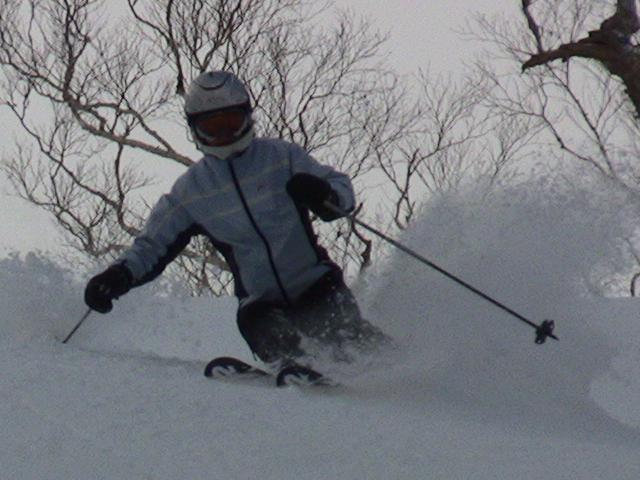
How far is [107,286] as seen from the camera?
3.95 m

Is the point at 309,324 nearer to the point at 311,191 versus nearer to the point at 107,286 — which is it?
the point at 311,191

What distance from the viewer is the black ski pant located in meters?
→ 3.87

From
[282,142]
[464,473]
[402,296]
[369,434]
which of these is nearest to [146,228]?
[282,142]

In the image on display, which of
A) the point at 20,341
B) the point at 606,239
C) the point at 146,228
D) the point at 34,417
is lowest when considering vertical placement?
the point at 34,417

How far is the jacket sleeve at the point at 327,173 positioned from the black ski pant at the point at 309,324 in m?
0.34

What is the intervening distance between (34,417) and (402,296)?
6.16 ft

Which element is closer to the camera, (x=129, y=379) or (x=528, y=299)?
(x=129, y=379)

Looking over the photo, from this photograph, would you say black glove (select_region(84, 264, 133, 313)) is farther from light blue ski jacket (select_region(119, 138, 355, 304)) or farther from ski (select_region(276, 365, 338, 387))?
ski (select_region(276, 365, 338, 387))

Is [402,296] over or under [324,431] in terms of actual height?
over

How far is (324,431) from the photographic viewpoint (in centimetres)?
261

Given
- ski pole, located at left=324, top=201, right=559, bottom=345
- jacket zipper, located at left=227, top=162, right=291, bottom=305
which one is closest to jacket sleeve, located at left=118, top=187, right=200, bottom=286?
jacket zipper, located at left=227, top=162, right=291, bottom=305

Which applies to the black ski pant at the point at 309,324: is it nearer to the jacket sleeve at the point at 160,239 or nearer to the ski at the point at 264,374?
the ski at the point at 264,374

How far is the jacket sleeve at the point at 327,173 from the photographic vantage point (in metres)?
3.84

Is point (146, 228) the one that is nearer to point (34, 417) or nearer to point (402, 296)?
point (402, 296)
